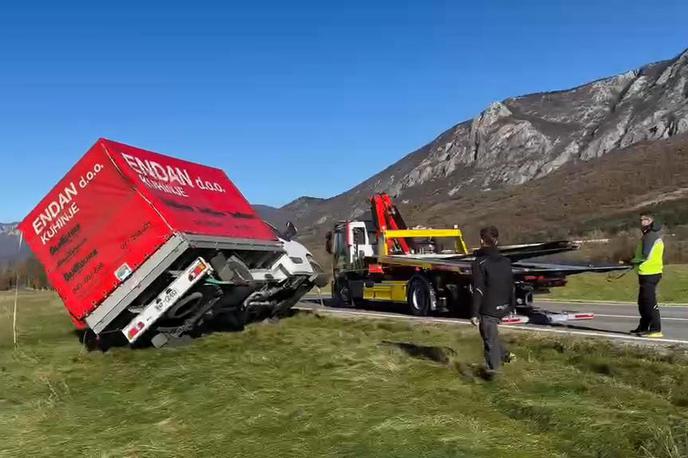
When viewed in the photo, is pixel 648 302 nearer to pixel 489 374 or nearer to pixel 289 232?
pixel 489 374

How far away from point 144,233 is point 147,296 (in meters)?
0.97

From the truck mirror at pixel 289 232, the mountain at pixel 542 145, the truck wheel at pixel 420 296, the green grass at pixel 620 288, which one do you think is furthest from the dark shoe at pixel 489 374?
the mountain at pixel 542 145

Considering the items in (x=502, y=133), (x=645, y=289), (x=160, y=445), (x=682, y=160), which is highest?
(x=502, y=133)

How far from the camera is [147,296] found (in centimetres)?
972

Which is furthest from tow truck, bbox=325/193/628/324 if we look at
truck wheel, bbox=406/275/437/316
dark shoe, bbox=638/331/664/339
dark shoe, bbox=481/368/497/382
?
dark shoe, bbox=481/368/497/382

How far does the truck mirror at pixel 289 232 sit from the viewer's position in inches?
532

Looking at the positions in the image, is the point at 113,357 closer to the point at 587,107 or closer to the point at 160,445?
the point at 160,445

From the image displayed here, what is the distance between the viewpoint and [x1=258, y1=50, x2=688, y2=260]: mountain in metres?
115

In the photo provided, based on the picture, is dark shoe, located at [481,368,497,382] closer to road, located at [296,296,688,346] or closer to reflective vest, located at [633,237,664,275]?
road, located at [296,296,688,346]

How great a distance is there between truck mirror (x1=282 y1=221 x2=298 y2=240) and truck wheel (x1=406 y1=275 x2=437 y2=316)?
331cm

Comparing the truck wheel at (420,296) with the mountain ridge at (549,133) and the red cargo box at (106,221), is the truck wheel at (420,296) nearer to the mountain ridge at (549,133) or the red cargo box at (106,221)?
the red cargo box at (106,221)

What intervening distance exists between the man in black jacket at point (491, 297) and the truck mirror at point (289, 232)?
6.43 m

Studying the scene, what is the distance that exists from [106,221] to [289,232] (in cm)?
452

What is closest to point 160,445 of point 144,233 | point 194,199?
point 144,233
